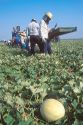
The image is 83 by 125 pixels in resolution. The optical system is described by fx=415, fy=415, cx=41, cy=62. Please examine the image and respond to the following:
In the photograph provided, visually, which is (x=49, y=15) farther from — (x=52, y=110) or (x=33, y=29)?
(x=52, y=110)

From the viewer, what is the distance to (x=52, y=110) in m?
4.27

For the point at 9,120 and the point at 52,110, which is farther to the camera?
the point at 52,110

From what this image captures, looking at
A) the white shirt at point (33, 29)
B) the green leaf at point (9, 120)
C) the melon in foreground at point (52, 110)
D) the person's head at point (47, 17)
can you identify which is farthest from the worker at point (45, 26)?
the green leaf at point (9, 120)

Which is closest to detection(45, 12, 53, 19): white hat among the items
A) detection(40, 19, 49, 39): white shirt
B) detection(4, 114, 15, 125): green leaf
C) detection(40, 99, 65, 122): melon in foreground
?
detection(40, 19, 49, 39): white shirt

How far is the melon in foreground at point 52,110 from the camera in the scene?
427 cm

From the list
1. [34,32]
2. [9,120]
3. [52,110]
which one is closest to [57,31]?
[34,32]

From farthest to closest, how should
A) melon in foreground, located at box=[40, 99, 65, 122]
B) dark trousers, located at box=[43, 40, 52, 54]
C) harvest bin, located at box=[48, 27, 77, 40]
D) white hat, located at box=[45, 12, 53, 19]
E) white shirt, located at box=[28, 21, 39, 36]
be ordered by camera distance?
harvest bin, located at box=[48, 27, 77, 40] < white shirt, located at box=[28, 21, 39, 36] < dark trousers, located at box=[43, 40, 52, 54] < white hat, located at box=[45, 12, 53, 19] < melon in foreground, located at box=[40, 99, 65, 122]

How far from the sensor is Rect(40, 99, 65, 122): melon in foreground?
4270mm

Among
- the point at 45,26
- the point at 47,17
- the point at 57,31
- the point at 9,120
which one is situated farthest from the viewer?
the point at 57,31

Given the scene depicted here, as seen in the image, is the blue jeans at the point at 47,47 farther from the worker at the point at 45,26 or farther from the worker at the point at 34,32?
the worker at the point at 34,32

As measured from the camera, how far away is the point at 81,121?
423 cm

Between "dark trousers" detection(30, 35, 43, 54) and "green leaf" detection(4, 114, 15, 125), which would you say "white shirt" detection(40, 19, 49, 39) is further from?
"green leaf" detection(4, 114, 15, 125)

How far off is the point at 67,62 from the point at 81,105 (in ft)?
23.4

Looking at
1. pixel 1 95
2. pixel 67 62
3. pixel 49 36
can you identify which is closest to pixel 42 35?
pixel 49 36
